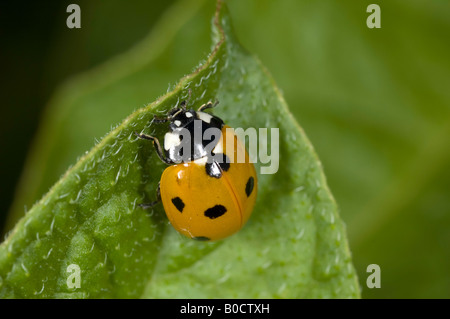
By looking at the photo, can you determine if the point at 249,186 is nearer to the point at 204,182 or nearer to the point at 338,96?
the point at 204,182

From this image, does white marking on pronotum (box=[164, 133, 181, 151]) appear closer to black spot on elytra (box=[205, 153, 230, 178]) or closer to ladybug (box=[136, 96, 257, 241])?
ladybug (box=[136, 96, 257, 241])

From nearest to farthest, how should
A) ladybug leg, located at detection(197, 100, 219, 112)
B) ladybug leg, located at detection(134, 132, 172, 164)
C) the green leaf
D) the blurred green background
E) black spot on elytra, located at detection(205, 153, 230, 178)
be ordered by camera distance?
the green leaf → ladybug leg, located at detection(134, 132, 172, 164) → ladybug leg, located at detection(197, 100, 219, 112) → black spot on elytra, located at detection(205, 153, 230, 178) → the blurred green background

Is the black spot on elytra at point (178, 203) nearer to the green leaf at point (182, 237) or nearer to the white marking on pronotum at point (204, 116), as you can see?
the green leaf at point (182, 237)

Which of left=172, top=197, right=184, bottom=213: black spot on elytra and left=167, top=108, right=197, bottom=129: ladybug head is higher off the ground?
left=167, top=108, right=197, bottom=129: ladybug head

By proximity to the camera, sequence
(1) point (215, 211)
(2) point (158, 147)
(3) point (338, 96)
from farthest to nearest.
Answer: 1. (3) point (338, 96)
2. (1) point (215, 211)
3. (2) point (158, 147)

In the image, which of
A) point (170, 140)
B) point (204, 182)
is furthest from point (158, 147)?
point (204, 182)

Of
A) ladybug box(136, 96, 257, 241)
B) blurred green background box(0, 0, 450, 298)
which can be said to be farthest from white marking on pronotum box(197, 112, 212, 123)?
blurred green background box(0, 0, 450, 298)
